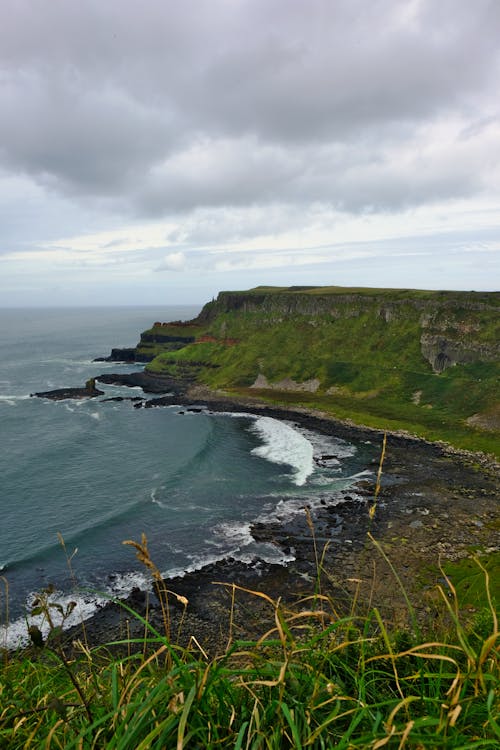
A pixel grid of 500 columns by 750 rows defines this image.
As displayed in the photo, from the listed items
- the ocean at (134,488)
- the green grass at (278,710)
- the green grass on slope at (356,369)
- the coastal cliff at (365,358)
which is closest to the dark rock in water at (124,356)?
the coastal cliff at (365,358)

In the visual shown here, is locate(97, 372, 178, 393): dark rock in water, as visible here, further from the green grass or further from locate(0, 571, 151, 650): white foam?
the green grass

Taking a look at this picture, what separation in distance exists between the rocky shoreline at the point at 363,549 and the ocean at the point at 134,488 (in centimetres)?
227

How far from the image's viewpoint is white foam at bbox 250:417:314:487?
212ft

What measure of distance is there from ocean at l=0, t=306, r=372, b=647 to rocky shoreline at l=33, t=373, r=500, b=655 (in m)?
2.27

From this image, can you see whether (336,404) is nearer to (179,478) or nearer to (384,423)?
(384,423)

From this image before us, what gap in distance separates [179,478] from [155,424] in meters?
28.4

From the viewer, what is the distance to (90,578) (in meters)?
37.3

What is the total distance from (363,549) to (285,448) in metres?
42.7

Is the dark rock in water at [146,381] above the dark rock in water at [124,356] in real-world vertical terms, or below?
below

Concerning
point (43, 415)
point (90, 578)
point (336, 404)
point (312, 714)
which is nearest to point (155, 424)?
point (43, 415)

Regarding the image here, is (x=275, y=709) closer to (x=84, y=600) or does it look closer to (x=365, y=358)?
(x=84, y=600)

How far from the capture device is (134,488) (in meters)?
56.4

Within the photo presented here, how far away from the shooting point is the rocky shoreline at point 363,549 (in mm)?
Result: 31641

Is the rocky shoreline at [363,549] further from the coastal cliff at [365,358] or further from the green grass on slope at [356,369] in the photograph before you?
the coastal cliff at [365,358]
